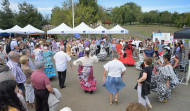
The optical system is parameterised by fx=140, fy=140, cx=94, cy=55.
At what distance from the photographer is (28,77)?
4117 millimetres

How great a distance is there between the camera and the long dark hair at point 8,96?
1.82 meters

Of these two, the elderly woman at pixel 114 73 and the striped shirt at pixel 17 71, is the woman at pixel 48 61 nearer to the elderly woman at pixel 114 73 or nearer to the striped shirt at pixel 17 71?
the striped shirt at pixel 17 71

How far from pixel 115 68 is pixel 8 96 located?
2998 mm

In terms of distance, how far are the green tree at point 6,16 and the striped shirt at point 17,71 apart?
133 ft

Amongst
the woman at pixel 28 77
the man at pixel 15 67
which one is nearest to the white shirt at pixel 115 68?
the woman at pixel 28 77

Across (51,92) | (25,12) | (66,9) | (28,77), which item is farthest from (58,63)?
(25,12)

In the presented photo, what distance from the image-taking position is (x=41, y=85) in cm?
320

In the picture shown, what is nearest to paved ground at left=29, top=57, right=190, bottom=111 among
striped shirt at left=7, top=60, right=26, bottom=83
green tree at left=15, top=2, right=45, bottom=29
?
striped shirt at left=7, top=60, right=26, bottom=83

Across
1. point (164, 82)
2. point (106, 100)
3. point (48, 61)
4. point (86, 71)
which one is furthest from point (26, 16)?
point (164, 82)

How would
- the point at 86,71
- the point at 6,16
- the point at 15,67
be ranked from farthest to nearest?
the point at 6,16 → the point at 86,71 → the point at 15,67

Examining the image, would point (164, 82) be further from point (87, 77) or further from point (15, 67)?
point (15, 67)

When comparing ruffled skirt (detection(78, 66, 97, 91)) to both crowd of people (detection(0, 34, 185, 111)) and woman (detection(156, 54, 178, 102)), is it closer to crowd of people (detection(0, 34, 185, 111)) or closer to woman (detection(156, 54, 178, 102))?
crowd of people (detection(0, 34, 185, 111))

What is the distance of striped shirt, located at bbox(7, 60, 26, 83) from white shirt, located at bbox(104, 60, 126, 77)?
2.37 metres

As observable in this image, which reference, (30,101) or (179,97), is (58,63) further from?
(179,97)
